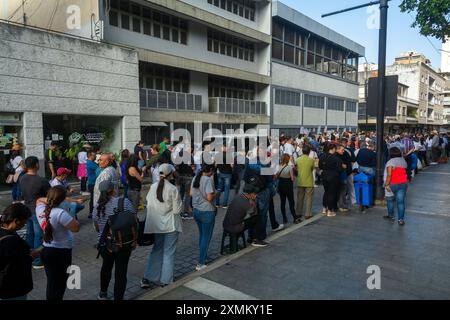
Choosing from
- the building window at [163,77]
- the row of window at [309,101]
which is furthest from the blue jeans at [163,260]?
the row of window at [309,101]

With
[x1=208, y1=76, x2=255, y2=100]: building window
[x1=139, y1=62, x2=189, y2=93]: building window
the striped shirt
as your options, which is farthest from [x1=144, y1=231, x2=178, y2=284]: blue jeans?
[x1=208, y1=76, x2=255, y2=100]: building window

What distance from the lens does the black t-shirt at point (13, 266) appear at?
2750 millimetres

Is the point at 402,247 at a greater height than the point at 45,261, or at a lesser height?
lesser

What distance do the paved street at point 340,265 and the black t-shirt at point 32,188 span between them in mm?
2418

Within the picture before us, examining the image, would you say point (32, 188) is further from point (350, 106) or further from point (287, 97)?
point (350, 106)

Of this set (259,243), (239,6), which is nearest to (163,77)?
(239,6)

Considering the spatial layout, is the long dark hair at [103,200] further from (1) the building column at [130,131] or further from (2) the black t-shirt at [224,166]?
(1) the building column at [130,131]

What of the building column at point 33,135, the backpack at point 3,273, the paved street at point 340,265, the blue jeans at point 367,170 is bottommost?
the paved street at point 340,265

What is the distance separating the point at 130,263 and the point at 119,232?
1839mm

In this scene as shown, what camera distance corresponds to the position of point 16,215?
2.90 meters
